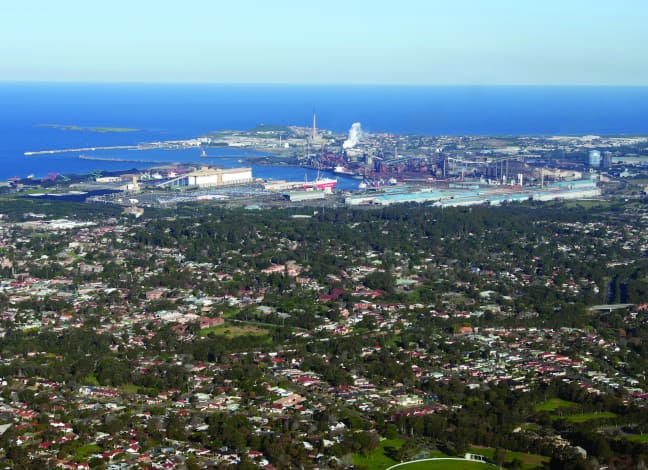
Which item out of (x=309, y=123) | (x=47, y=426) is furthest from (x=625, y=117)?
(x=47, y=426)

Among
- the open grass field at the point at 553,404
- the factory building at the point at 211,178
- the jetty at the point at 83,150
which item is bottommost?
the open grass field at the point at 553,404

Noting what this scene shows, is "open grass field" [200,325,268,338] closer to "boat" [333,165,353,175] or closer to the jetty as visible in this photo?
"boat" [333,165,353,175]

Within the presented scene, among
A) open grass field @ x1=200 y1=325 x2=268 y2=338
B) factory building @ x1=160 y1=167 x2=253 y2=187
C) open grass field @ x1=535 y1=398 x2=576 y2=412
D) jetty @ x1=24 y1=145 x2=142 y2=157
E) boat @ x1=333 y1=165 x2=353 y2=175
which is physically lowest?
open grass field @ x1=535 y1=398 x2=576 y2=412

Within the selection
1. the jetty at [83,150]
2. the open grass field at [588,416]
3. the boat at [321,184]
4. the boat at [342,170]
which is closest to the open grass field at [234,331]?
the open grass field at [588,416]

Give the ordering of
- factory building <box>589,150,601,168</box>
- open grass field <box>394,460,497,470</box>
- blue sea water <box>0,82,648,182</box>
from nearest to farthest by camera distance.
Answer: open grass field <box>394,460,497,470</box> < factory building <box>589,150,601,168</box> < blue sea water <box>0,82,648,182</box>

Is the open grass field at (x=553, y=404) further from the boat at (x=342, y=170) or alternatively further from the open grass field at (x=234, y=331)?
the boat at (x=342, y=170)

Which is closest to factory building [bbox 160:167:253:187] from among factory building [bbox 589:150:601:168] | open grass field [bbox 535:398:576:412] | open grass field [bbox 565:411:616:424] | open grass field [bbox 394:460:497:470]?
factory building [bbox 589:150:601:168]

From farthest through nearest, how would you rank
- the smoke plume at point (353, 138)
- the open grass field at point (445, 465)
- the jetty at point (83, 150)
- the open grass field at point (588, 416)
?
the smoke plume at point (353, 138) → the jetty at point (83, 150) → the open grass field at point (588, 416) → the open grass field at point (445, 465)

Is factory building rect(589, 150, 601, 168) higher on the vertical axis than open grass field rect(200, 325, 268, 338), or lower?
higher

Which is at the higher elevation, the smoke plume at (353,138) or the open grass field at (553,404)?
the smoke plume at (353,138)

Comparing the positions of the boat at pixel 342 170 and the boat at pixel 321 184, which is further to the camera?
the boat at pixel 342 170
